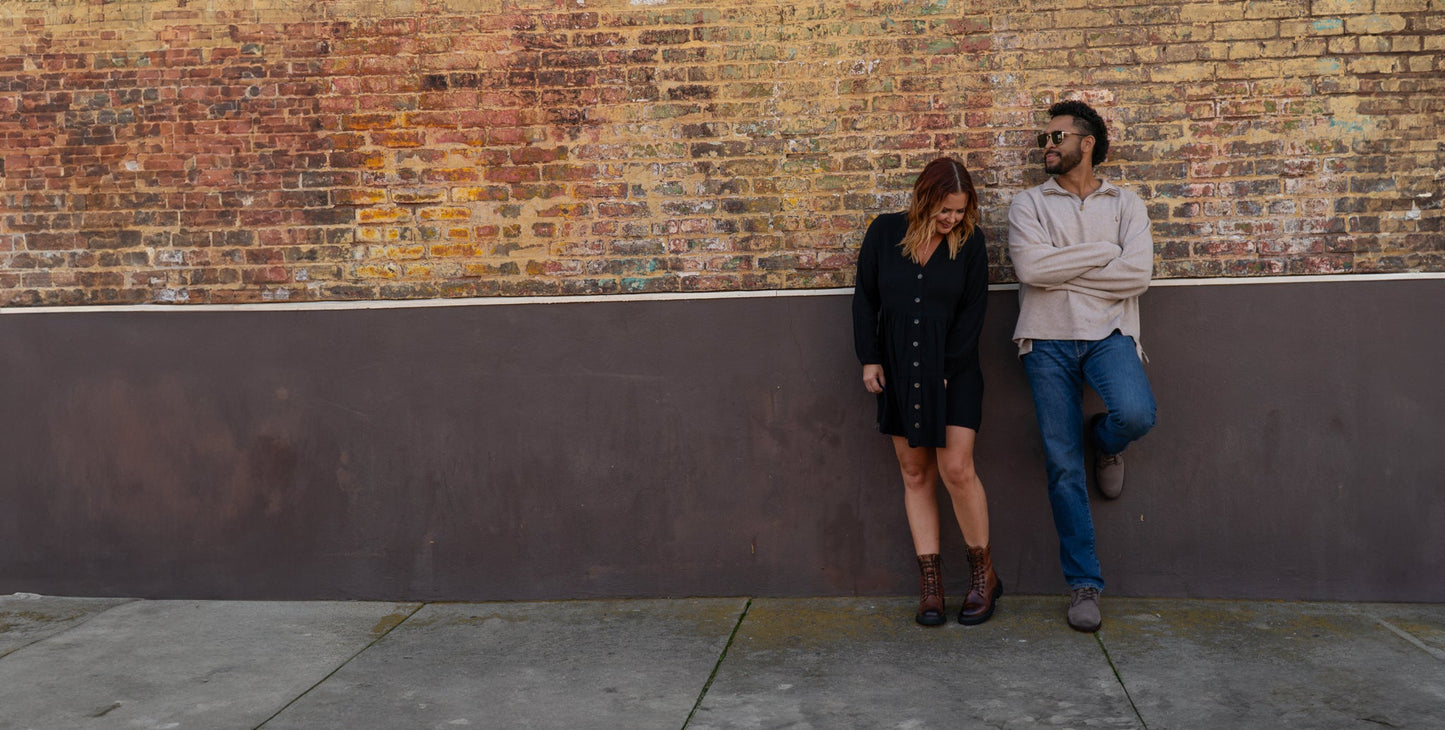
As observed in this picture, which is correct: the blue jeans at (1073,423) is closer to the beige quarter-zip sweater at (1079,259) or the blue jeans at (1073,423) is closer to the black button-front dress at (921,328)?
the beige quarter-zip sweater at (1079,259)

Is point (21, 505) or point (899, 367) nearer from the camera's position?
point (899, 367)

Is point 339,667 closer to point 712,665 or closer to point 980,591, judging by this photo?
point 712,665

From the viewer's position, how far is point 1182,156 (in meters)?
4.88

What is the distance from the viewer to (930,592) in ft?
15.7

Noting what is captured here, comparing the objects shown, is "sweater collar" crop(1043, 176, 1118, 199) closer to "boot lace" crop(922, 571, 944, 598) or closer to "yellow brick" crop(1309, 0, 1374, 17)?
"yellow brick" crop(1309, 0, 1374, 17)

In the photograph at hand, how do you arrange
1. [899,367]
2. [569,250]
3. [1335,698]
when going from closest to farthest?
[1335,698]
[899,367]
[569,250]

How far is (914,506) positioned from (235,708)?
2638 mm

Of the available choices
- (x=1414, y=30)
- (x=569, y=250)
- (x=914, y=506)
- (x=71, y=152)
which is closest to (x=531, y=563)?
(x=569, y=250)

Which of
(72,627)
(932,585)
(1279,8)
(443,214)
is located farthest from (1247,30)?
(72,627)

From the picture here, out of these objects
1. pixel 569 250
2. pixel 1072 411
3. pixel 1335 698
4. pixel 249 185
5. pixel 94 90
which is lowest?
pixel 1335 698

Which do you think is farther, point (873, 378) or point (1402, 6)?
point (1402, 6)

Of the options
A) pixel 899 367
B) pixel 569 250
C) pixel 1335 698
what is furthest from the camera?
pixel 569 250

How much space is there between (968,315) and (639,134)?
159 centimetres

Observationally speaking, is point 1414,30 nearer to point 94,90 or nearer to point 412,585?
point 412,585
